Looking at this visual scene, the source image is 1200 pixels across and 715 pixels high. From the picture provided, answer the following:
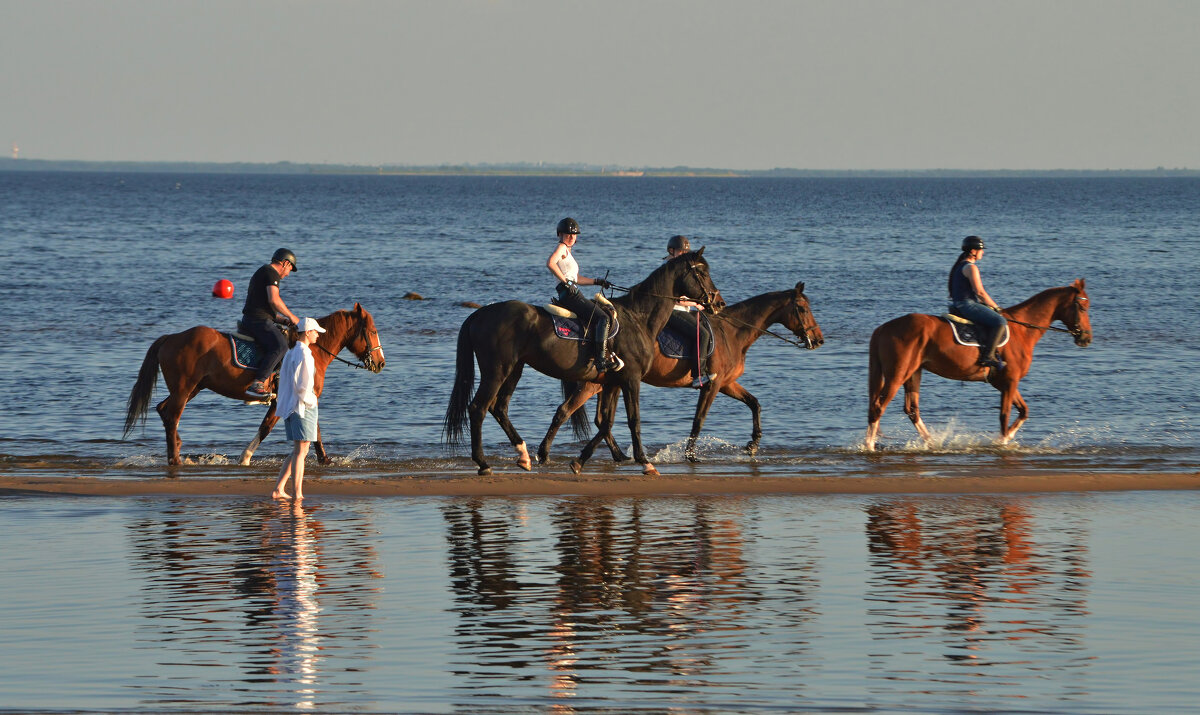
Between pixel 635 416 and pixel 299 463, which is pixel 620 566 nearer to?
pixel 299 463

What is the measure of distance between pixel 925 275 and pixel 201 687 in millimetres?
50965

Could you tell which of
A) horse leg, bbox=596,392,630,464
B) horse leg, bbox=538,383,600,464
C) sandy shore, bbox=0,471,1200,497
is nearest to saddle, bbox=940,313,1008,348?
sandy shore, bbox=0,471,1200,497

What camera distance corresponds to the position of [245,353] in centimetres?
1602

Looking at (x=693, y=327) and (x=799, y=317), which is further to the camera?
(x=799, y=317)

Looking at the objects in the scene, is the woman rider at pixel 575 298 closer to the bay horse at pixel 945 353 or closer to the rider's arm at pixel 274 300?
the rider's arm at pixel 274 300

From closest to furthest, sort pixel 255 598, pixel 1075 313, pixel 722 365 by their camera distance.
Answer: pixel 255 598 < pixel 722 365 < pixel 1075 313

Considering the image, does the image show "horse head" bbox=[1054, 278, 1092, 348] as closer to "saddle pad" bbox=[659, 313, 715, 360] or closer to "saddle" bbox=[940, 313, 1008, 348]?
"saddle" bbox=[940, 313, 1008, 348]

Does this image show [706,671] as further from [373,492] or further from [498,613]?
[373,492]

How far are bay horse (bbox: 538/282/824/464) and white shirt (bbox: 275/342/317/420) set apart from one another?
367 cm

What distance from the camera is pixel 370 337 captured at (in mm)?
16609

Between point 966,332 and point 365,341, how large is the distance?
765 cm

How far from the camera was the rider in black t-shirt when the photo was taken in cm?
1567

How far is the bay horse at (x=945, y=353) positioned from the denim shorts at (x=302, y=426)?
7624 mm

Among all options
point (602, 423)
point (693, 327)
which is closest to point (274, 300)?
point (602, 423)
